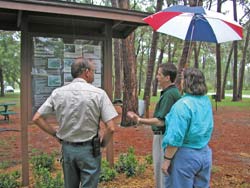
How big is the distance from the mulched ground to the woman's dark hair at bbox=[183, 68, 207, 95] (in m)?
2.23

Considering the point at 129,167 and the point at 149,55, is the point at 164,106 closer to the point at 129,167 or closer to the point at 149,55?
the point at 129,167

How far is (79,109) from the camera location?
284 cm

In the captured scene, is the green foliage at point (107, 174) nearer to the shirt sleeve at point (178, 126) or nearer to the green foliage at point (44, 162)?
the green foliage at point (44, 162)

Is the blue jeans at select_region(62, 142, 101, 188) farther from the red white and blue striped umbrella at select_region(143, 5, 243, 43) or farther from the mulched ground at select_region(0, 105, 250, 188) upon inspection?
the red white and blue striped umbrella at select_region(143, 5, 243, 43)

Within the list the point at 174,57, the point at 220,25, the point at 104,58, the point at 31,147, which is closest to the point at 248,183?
the point at 220,25

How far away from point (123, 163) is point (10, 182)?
1.79 m

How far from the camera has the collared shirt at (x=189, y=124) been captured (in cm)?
273

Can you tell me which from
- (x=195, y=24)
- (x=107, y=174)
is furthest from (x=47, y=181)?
(x=195, y=24)

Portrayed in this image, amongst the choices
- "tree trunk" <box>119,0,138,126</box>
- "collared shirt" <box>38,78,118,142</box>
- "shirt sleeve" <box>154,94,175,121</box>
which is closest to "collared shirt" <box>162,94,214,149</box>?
"shirt sleeve" <box>154,94,175,121</box>

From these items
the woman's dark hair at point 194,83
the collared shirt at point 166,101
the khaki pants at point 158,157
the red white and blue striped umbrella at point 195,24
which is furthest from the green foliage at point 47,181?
the red white and blue striped umbrella at point 195,24

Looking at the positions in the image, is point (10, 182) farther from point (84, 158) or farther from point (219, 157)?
point (219, 157)

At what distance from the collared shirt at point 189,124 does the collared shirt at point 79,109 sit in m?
0.58

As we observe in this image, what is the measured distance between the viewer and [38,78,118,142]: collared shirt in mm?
2850

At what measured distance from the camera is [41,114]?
9.73 ft
